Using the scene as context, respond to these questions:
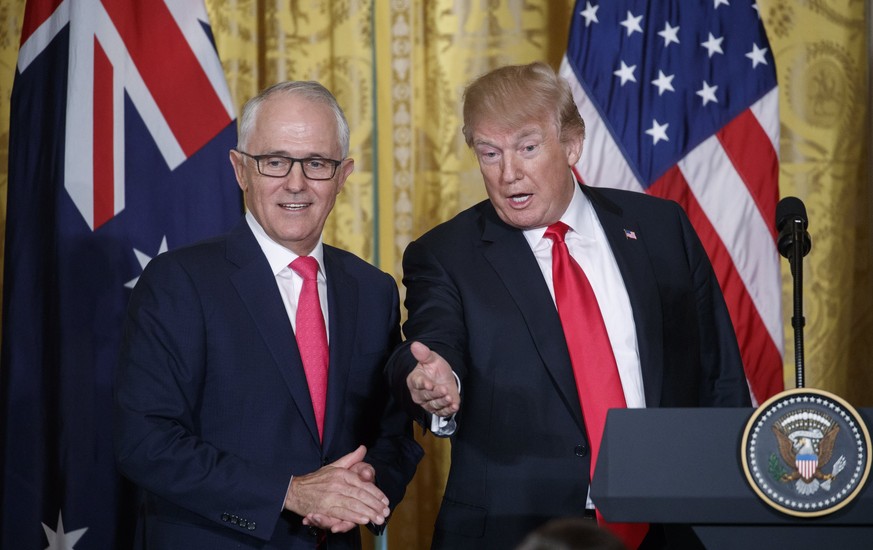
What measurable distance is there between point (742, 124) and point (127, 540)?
8.42 ft

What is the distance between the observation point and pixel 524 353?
2.38 metres

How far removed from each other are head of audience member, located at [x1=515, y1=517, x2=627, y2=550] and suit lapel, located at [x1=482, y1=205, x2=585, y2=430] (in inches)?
49.3

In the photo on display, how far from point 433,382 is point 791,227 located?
76 cm

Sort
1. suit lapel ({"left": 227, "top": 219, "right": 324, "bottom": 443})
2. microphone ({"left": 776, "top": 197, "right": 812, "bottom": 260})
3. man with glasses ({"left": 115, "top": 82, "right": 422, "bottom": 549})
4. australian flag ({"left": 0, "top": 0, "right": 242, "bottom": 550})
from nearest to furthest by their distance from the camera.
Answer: microphone ({"left": 776, "top": 197, "right": 812, "bottom": 260})
man with glasses ({"left": 115, "top": 82, "right": 422, "bottom": 549})
suit lapel ({"left": 227, "top": 219, "right": 324, "bottom": 443})
australian flag ({"left": 0, "top": 0, "right": 242, "bottom": 550})

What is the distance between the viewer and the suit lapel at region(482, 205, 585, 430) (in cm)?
234

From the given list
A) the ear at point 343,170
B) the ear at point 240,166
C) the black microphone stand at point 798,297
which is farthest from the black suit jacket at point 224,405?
the black microphone stand at point 798,297

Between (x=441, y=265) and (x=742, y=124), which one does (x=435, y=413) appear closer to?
(x=441, y=265)

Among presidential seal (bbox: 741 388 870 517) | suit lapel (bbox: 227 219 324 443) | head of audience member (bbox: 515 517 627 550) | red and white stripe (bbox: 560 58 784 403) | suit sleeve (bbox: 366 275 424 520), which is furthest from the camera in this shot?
red and white stripe (bbox: 560 58 784 403)

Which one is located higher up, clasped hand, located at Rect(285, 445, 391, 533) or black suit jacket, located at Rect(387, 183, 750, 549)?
black suit jacket, located at Rect(387, 183, 750, 549)

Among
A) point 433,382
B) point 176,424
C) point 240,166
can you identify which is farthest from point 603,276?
point 176,424

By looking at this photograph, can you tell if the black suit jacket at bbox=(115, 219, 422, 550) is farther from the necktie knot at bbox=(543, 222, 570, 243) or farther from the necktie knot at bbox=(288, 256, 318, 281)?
the necktie knot at bbox=(543, 222, 570, 243)

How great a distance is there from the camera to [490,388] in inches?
94.0

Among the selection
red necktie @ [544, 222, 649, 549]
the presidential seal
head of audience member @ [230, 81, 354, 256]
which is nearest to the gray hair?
head of audience member @ [230, 81, 354, 256]

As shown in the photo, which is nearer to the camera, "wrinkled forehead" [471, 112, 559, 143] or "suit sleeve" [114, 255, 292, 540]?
"suit sleeve" [114, 255, 292, 540]
